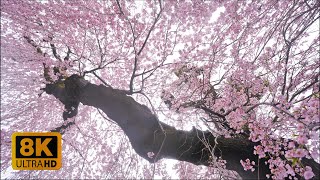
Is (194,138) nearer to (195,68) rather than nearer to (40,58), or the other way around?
(195,68)

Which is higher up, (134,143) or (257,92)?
(257,92)

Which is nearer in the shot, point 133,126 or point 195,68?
point 133,126

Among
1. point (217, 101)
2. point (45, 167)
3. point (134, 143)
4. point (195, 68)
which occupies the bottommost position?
point (45, 167)

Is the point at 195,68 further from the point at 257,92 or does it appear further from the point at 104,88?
the point at 104,88

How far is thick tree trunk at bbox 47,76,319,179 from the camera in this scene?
4.75 m

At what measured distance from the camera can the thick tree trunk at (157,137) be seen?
4754 millimetres

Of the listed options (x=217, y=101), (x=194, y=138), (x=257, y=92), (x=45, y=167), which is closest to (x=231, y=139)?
(x=194, y=138)

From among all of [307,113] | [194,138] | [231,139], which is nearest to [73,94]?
[194,138]

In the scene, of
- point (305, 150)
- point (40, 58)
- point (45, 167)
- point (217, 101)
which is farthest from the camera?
point (40, 58)

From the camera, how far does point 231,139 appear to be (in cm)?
496

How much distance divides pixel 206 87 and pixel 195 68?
0.74 meters

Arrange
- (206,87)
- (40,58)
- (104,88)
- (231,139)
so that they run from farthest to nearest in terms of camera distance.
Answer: (40,58), (206,87), (104,88), (231,139)

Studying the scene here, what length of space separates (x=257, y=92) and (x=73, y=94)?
486 centimetres

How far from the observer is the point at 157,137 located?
5484mm
